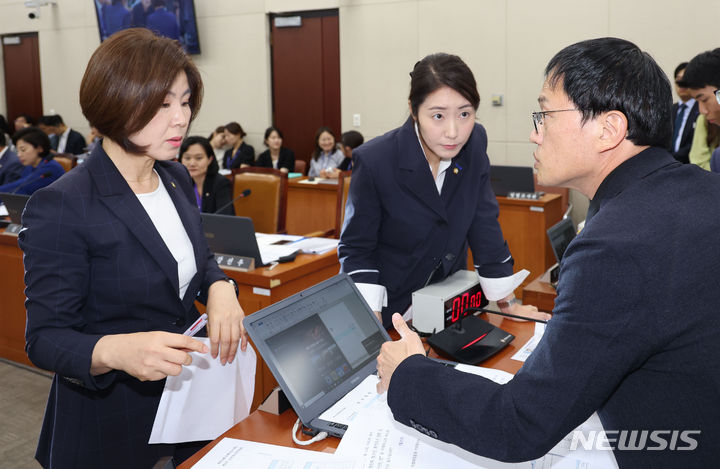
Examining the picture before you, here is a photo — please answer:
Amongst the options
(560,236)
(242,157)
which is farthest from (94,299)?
(242,157)

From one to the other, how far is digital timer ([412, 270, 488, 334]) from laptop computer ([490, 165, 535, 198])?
9.72 ft

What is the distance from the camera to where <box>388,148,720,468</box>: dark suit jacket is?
784 mm

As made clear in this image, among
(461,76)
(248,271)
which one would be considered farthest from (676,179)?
(248,271)

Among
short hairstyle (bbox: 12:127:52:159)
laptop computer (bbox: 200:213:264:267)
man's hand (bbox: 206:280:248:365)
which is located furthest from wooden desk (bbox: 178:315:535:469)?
short hairstyle (bbox: 12:127:52:159)

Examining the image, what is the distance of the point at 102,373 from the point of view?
3.94 ft

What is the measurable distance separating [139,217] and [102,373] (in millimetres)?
321

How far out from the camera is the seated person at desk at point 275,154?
7195mm

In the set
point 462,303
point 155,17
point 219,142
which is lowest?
point 462,303

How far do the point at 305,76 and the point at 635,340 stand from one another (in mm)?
7098

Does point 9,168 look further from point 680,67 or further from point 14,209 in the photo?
point 680,67

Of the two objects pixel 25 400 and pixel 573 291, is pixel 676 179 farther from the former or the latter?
pixel 25 400

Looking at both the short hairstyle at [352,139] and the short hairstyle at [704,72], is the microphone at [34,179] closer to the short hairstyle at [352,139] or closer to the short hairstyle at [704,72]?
the short hairstyle at [352,139]

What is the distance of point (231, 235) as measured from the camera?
8.98ft

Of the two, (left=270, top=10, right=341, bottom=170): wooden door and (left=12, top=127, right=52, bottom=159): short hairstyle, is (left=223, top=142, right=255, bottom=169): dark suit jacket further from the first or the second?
(left=12, top=127, right=52, bottom=159): short hairstyle
